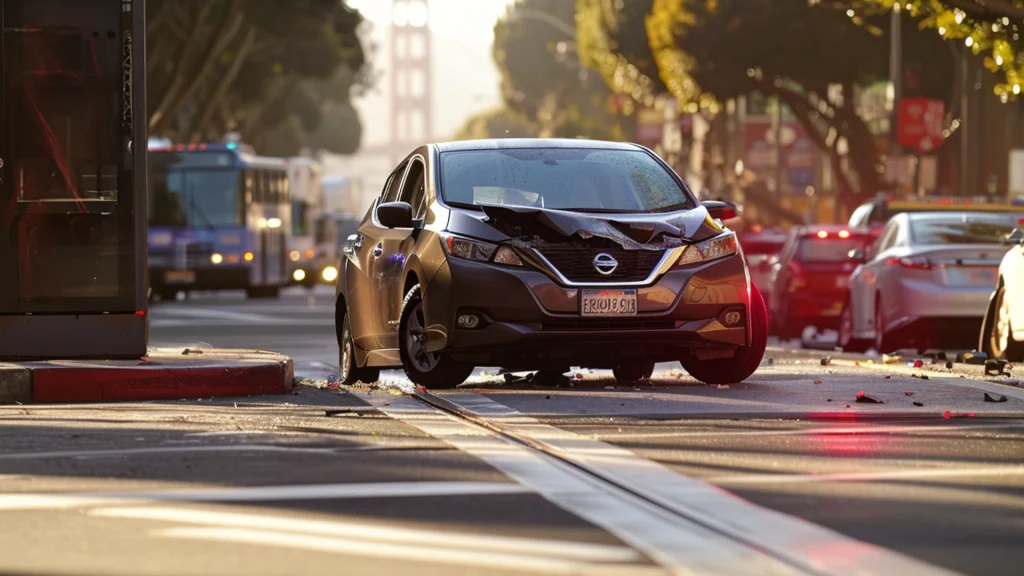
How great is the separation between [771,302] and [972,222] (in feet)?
25.9

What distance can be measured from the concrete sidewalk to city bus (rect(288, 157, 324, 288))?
34.3m

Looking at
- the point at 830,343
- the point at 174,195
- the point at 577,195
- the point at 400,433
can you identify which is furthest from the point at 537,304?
the point at 174,195

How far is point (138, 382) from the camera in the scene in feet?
43.4

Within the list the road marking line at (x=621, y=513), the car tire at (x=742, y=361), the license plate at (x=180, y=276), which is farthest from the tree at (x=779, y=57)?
the road marking line at (x=621, y=513)

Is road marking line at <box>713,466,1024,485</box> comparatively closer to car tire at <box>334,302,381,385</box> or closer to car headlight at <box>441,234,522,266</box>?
car headlight at <box>441,234,522,266</box>

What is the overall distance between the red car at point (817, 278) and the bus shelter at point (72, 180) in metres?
14.3

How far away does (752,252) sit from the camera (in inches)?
1378

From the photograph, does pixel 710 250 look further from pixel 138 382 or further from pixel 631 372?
pixel 138 382

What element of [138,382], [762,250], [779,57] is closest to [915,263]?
[138,382]

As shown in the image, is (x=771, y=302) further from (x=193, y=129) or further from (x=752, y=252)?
(x=193, y=129)

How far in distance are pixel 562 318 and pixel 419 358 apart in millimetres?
1173

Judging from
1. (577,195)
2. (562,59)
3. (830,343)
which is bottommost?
(830,343)

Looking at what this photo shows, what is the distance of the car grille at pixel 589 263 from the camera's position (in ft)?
41.6

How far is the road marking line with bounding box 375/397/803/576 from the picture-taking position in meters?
6.18
